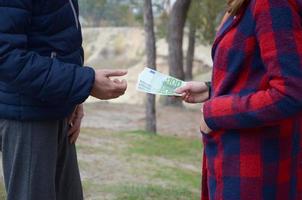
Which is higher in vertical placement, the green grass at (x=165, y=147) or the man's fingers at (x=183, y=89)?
the man's fingers at (x=183, y=89)

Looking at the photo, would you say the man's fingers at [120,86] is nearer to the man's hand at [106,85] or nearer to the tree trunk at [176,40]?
the man's hand at [106,85]

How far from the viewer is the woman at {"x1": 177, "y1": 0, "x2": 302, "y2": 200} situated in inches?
71.7

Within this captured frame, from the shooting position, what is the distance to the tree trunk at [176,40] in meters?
13.6

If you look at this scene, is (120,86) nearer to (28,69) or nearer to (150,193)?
(28,69)

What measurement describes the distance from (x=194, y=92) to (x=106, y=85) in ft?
1.44

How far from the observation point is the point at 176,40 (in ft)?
45.4

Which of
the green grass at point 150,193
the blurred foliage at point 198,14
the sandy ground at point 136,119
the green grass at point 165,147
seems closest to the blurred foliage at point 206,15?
the blurred foliage at point 198,14

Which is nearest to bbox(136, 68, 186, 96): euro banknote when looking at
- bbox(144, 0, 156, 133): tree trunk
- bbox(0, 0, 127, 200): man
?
bbox(0, 0, 127, 200): man

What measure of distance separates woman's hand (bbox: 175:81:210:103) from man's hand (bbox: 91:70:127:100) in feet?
0.91

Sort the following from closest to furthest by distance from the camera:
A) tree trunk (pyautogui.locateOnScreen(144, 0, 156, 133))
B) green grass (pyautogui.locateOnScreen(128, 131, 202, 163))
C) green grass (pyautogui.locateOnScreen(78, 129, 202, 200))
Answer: green grass (pyautogui.locateOnScreen(78, 129, 202, 200))
green grass (pyautogui.locateOnScreen(128, 131, 202, 163))
tree trunk (pyautogui.locateOnScreen(144, 0, 156, 133))

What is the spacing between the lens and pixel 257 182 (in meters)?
1.98

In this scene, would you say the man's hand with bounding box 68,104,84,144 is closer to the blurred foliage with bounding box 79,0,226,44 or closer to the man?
the man

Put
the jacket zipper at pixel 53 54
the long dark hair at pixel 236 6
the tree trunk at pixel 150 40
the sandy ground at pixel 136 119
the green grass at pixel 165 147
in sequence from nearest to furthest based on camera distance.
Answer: the long dark hair at pixel 236 6 → the jacket zipper at pixel 53 54 → the green grass at pixel 165 147 → the tree trunk at pixel 150 40 → the sandy ground at pixel 136 119

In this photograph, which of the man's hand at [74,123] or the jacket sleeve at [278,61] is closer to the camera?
the jacket sleeve at [278,61]
